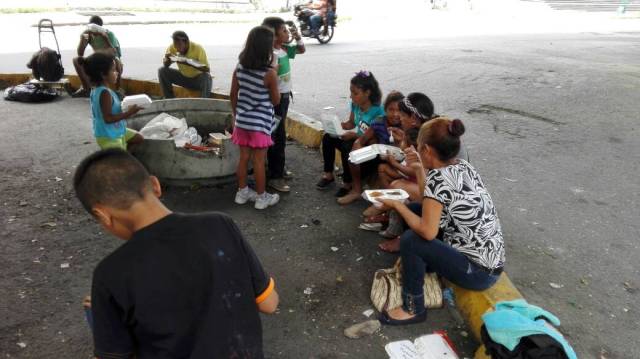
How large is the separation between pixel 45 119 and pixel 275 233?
4468 millimetres

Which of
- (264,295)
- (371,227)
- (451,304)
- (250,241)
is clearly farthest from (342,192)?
(264,295)

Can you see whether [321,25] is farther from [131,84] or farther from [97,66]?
[97,66]

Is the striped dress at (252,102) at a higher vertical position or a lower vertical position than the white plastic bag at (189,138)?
higher

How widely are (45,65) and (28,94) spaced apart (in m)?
0.56

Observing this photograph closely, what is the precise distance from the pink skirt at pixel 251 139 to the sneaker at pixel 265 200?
478mm

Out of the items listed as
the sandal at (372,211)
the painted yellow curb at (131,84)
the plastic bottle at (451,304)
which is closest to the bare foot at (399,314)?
the plastic bottle at (451,304)

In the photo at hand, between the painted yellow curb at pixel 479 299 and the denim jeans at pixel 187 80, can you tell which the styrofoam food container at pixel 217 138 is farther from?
the painted yellow curb at pixel 479 299

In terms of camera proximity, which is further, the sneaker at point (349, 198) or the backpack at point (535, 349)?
the sneaker at point (349, 198)

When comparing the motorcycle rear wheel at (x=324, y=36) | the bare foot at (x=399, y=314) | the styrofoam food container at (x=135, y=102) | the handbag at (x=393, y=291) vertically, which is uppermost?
the motorcycle rear wheel at (x=324, y=36)

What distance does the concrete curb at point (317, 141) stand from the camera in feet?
8.74

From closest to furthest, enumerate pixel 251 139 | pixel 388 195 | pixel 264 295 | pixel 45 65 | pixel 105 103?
pixel 264 295 < pixel 388 195 < pixel 105 103 < pixel 251 139 < pixel 45 65

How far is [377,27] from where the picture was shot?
1808cm

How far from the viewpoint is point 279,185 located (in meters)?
4.41

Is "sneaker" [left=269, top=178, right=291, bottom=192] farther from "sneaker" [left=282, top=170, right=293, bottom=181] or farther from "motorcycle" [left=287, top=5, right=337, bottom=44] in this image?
"motorcycle" [left=287, top=5, right=337, bottom=44]
